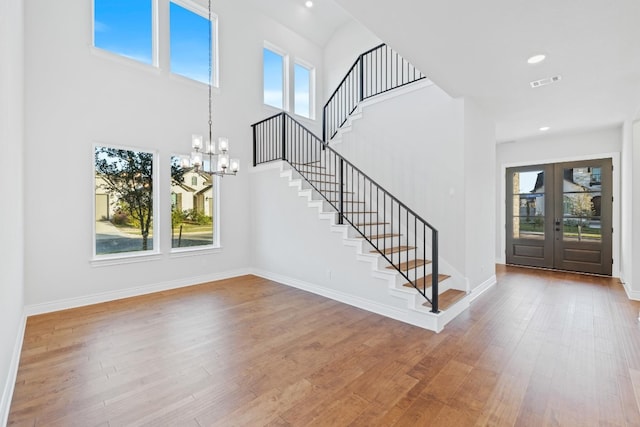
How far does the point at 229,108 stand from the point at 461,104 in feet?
14.3

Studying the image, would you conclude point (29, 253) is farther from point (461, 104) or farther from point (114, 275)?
point (461, 104)

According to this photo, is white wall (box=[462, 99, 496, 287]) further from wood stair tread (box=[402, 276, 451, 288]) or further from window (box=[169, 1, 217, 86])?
window (box=[169, 1, 217, 86])

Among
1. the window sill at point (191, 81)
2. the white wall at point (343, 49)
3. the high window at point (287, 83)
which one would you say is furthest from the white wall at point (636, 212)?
the window sill at point (191, 81)

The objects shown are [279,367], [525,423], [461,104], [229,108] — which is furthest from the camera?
[229,108]

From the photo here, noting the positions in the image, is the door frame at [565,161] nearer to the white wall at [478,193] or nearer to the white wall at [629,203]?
the white wall at [629,203]

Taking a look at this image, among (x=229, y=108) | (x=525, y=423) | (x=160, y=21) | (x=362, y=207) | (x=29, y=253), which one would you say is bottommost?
(x=525, y=423)

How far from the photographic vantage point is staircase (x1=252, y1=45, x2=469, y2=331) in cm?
367

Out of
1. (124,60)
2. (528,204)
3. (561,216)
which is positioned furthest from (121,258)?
(561,216)

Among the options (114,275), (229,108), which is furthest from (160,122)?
(114,275)

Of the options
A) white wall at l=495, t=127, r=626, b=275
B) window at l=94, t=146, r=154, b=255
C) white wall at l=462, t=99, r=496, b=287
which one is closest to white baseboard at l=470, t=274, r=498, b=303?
white wall at l=462, t=99, r=496, b=287

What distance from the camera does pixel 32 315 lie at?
→ 3871 millimetres

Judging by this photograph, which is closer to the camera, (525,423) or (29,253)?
(525,423)

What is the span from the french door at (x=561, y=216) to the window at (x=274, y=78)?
592 cm

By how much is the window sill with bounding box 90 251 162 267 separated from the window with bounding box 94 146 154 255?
0.36ft
